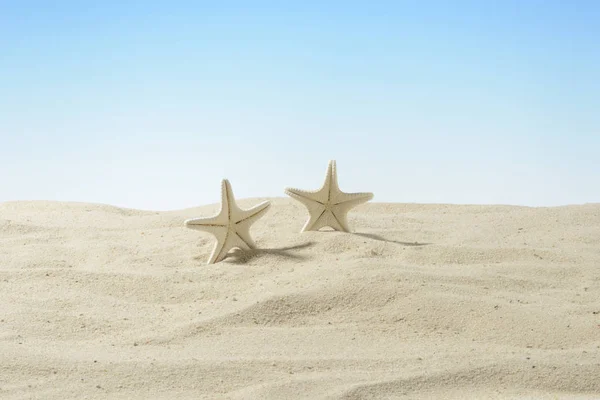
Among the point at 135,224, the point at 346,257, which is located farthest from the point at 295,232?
the point at 135,224

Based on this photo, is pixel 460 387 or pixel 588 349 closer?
pixel 460 387

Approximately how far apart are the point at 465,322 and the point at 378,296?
0.52 metres

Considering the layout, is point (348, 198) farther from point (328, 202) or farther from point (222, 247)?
point (222, 247)

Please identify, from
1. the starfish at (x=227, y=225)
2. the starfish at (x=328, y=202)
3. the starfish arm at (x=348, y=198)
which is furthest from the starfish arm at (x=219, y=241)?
the starfish arm at (x=348, y=198)

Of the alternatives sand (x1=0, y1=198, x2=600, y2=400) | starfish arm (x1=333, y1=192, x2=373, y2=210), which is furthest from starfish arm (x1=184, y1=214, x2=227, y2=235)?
starfish arm (x1=333, y1=192, x2=373, y2=210)

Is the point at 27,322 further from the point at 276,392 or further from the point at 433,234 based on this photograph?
the point at 433,234

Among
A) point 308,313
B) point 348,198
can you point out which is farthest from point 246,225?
point 308,313

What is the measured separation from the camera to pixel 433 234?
20.9ft

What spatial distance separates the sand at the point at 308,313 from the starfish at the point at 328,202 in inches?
8.5

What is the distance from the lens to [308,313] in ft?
15.0

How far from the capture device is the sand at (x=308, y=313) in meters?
3.71

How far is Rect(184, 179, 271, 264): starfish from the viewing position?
572 cm

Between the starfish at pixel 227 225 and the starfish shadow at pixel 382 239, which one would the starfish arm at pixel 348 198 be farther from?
the starfish at pixel 227 225

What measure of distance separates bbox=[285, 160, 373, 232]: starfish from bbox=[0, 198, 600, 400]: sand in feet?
0.71
